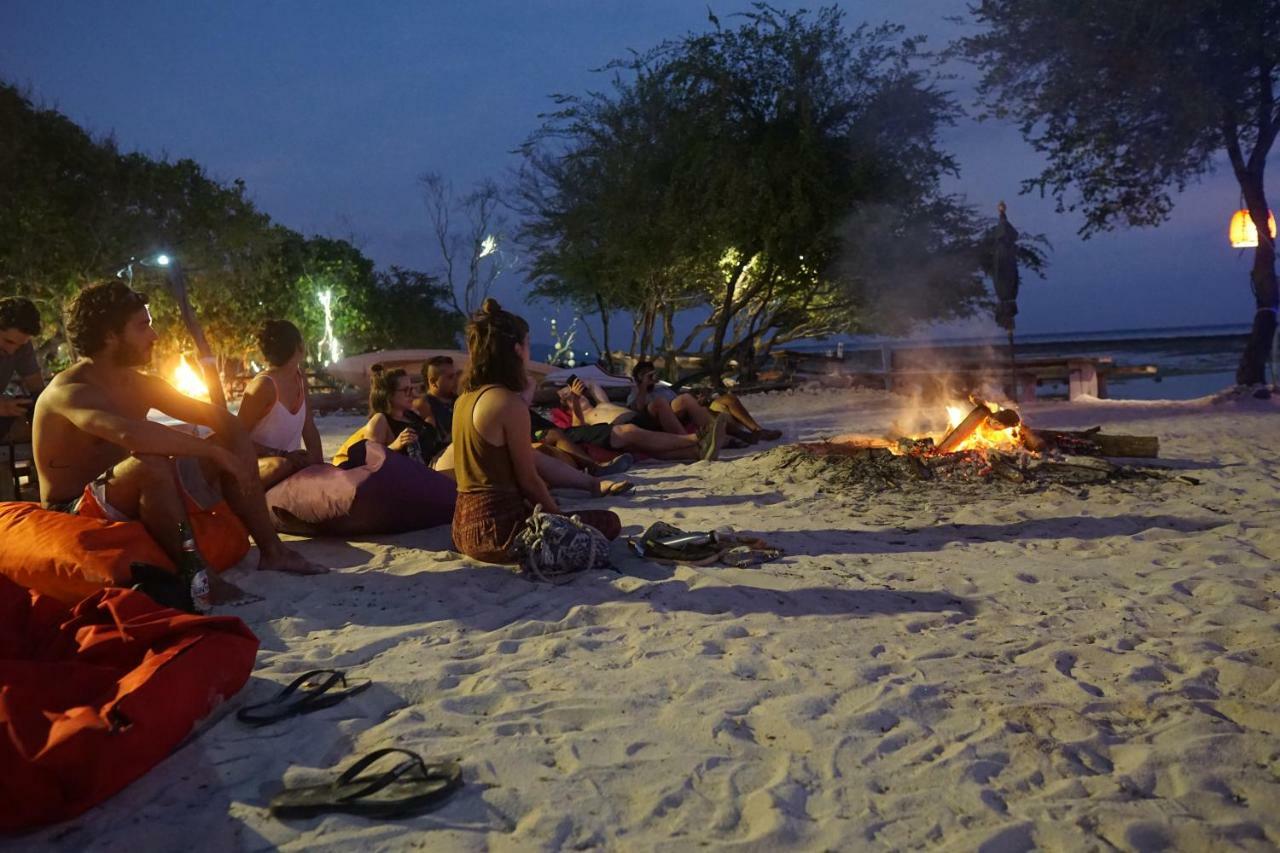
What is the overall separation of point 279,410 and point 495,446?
1.87 metres

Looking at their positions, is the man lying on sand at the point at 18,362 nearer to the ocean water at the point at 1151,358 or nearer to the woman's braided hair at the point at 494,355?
the woman's braided hair at the point at 494,355

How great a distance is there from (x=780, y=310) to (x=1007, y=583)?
18.5 meters

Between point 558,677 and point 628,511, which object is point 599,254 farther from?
point 558,677

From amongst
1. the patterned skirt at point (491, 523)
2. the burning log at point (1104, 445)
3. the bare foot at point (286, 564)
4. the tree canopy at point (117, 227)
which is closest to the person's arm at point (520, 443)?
the patterned skirt at point (491, 523)

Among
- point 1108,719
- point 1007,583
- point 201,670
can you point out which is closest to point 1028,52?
point 1007,583

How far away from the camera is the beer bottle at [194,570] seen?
392 cm

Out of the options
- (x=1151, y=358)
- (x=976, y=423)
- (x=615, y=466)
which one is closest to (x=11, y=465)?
(x=615, y=466)

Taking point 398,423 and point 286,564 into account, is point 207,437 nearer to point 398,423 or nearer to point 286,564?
point 286,564

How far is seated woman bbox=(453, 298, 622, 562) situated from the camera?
4.70 metres

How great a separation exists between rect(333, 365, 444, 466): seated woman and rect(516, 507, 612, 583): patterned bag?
2609mm

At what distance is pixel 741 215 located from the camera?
16.8 m

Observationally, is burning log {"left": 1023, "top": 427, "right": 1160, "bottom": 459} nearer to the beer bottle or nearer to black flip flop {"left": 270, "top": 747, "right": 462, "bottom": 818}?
the beer bottle

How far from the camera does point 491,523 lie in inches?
189

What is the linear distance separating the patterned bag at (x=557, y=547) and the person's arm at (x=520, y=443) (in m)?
0.17
